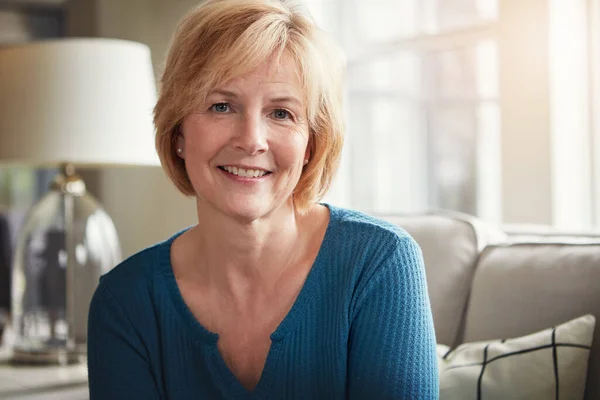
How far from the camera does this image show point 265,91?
123cm

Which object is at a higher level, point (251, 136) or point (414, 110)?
point (414, 110)

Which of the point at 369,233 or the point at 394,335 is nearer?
the point at 394,335

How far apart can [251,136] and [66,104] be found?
3.78 ft

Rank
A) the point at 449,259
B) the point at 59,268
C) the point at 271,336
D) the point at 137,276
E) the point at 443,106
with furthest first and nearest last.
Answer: the point at 443,106, the point at 59,268, the point at 449,259, the point at 137,276, the point at 271,336

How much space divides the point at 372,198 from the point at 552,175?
1366mm

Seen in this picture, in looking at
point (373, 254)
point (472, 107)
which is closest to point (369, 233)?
point (373, 254)

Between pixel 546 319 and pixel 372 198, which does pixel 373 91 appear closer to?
pixel 372 198

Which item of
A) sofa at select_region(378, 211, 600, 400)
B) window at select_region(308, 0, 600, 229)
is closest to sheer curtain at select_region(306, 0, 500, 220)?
window at select_region(308, 0, 600, 229)

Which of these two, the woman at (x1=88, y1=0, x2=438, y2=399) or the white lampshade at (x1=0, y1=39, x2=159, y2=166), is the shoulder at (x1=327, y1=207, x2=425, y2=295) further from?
the white lampshade at (x1=0, y1=39, x2=159, y2=166)

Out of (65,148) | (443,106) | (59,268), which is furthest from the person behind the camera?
(443,106)

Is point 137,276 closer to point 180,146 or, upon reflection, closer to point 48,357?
point 180,146

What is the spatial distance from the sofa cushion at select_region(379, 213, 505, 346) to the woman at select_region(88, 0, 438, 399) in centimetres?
32

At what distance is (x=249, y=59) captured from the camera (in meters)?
1.21

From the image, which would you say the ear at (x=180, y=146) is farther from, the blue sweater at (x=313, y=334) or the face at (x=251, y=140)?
the blue sweater at (x=313, y=334)
